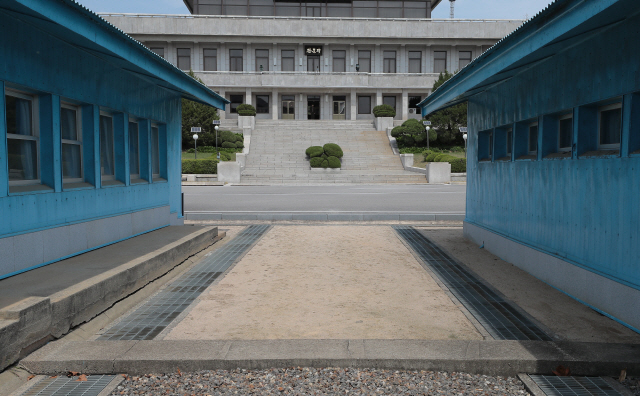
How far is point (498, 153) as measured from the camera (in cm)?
898

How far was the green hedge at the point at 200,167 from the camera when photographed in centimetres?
3081

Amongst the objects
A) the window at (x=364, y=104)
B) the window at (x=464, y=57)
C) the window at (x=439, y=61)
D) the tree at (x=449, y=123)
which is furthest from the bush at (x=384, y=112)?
the window at (x=464, y=57)

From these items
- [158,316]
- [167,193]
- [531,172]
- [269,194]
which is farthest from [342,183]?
[158,316]

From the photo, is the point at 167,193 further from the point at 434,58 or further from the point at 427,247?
the point at 434,58

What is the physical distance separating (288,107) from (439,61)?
1784 cm

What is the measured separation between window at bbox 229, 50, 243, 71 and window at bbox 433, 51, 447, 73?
2167 centimetres

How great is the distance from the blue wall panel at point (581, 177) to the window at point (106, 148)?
696 centimetres

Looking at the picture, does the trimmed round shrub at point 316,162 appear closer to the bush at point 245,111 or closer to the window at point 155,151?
the bush at point 245,111

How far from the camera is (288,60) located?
5284cm

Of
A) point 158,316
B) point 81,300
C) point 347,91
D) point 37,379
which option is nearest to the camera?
point 37,379

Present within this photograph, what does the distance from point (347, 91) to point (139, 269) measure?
46.9 meters

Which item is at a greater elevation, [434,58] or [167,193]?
[434,58]

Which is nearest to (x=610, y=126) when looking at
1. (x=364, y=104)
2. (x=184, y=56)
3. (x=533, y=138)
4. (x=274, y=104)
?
(x=533, y=138)

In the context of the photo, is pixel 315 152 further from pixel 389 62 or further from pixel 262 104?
pixel 389 62
